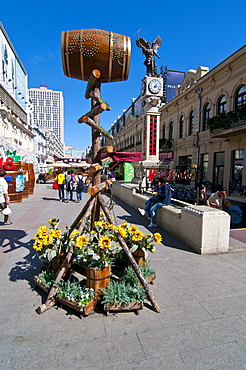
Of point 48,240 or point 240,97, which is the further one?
point 240,97

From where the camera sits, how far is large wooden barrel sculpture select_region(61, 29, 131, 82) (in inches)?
114

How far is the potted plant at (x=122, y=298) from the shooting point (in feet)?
8.56

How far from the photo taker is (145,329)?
7.83 ft

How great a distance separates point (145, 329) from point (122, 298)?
437 mm

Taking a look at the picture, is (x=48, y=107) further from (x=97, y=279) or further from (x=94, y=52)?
(x=97, y=279)

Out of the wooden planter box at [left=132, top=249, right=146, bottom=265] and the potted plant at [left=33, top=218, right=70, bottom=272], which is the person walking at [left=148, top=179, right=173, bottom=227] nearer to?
the wooden planter box at [left=132, top=249, right=146, bottom=265]

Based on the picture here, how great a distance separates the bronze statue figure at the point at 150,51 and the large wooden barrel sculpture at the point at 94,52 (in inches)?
415

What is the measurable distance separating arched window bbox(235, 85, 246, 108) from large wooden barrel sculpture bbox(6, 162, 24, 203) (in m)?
14.8

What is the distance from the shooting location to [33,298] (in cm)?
296

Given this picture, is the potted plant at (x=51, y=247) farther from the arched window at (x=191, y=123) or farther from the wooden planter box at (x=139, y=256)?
the arched window at (x=191, y=123)

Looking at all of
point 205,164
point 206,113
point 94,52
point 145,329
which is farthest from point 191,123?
point 145,329

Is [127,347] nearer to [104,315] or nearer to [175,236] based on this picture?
[104,315]

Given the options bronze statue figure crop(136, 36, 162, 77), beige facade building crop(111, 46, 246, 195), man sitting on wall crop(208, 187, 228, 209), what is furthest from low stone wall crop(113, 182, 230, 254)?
bronze statue figure crop(136, 36, 162, 77)

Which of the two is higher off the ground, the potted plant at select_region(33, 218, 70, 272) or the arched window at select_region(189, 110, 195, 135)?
the arched window at select_region(189, 110, 195, 135)
